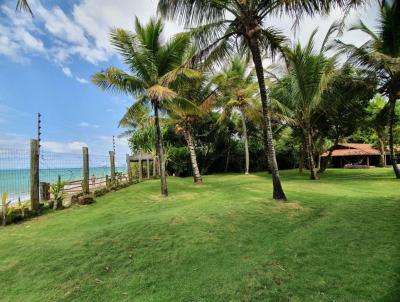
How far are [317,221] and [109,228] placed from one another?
4220 millimetres

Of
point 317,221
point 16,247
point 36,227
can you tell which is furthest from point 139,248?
point 317,221

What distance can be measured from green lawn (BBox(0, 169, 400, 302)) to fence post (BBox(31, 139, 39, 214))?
1.00 m

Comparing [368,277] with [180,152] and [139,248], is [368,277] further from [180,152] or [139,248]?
[180,152]

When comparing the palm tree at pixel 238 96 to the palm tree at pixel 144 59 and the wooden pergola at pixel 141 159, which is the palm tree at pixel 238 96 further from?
the palm tree at pixel 144 59

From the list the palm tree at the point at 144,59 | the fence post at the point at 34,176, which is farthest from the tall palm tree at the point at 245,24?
the fence post at the point at 34,176

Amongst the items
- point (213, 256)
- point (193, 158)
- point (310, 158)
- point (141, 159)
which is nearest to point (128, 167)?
point (141, 159)

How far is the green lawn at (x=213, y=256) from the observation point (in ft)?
12.2

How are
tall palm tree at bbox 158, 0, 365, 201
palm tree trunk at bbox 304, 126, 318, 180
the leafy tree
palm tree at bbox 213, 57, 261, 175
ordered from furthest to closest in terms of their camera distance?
palm tree at bbox 213, 57, 261, 175
palm tree trunk at bbox 304, 126, 318, 180
the leafy tree
tall palm tree at bbox 158, 0, 365, 201

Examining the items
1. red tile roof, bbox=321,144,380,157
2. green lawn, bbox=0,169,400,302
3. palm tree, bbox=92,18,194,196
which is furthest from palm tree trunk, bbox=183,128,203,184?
red tile roof, bbox=321,144,380,157

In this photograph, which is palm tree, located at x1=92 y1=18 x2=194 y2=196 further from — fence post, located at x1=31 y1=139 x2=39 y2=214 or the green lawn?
the green lawn

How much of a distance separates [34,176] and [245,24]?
6.90 metres

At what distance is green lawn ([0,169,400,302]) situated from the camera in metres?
3.71

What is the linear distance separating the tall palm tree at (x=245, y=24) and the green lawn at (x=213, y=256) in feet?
8.03

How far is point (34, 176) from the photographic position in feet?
26.6
